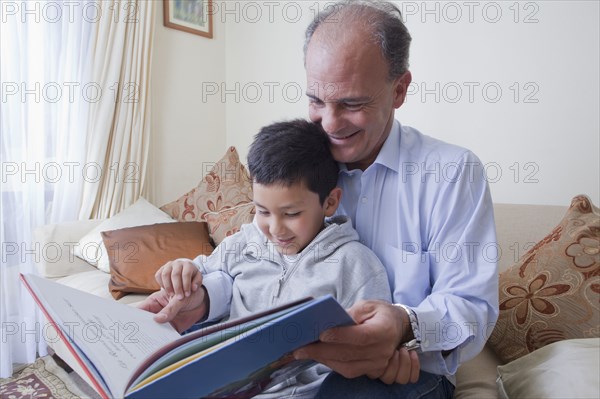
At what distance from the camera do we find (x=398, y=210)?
116cm

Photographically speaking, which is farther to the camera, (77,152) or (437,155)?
(77,152)

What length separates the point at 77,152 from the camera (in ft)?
8.43

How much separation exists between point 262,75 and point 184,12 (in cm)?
63

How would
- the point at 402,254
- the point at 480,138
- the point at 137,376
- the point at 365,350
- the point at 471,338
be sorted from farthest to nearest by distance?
the point at 480,138
the point at 402,254
the point at 471,338
the point at 365,350
the point at 137,376

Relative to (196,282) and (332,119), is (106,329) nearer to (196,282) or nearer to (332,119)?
(196,282)

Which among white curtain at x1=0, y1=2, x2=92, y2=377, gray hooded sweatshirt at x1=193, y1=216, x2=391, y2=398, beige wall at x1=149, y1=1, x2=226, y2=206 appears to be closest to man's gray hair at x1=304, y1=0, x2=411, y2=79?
gray hooded sweatshirt at x1=193, y1=216, x2=391, y2=398

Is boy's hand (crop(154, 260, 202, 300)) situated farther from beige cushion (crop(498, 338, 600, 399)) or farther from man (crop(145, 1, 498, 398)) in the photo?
beige cushion (crop(498, 338, 600, 399))

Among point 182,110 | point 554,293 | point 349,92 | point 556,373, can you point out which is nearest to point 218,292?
point 349,92

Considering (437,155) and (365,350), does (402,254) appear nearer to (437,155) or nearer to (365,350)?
(437,155)

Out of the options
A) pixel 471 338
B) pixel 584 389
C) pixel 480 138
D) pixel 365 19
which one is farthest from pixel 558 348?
pixel 480 138

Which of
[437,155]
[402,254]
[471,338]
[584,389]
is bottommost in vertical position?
[584,389]

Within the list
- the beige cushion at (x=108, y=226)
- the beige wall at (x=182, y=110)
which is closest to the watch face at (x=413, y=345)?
the beige cushion at (x=108, y=226)

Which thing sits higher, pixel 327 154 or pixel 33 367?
pixel 327 154

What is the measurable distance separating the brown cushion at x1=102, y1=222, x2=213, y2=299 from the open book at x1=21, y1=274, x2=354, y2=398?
1201mm
